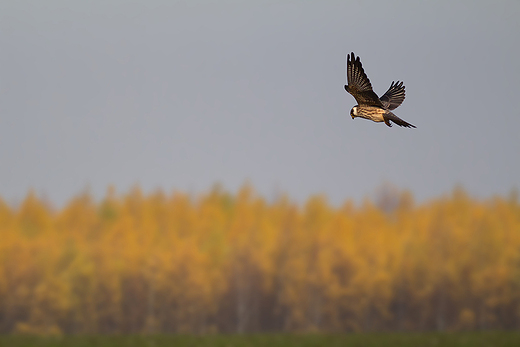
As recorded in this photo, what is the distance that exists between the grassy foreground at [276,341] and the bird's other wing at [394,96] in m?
18.8

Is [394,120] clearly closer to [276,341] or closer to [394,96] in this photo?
[394,96]

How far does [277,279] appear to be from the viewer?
5597 cm

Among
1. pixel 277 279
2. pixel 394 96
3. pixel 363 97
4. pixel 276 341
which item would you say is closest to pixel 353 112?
pixel 363 97

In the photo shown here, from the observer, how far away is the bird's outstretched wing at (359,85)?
228 inches

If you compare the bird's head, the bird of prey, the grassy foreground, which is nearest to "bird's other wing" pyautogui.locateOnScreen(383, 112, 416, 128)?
the bird of prey

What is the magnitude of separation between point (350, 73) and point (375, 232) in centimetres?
5351

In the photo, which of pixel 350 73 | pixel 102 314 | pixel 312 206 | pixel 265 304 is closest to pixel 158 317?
pixel 102 314

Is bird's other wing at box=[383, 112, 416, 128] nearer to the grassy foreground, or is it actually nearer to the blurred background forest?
A: the grassy foreground

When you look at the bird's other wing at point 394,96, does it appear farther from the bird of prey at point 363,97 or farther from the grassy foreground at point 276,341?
the grassy foreground at point 276,341

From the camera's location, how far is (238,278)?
55.8m

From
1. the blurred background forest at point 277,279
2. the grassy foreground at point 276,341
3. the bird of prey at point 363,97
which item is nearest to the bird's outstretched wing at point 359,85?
the bird of prey at point 363,97

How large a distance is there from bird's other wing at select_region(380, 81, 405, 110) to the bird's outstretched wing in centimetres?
71

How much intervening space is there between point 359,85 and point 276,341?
22.3 m

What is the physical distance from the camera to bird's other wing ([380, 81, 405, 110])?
6.79 metres
